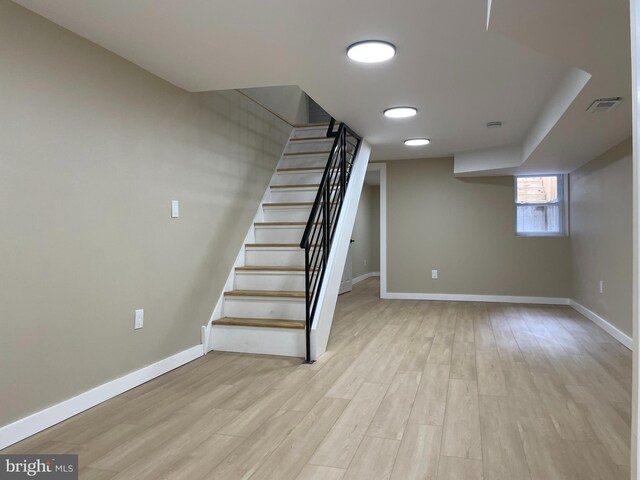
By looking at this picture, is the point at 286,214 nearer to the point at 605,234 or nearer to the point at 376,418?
the point at 376,418

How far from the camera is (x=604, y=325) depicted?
4.43 meters

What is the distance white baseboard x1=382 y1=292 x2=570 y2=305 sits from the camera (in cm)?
603

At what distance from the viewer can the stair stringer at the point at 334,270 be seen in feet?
11.2

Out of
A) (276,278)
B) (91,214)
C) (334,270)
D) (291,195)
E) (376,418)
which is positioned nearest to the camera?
(376,418)

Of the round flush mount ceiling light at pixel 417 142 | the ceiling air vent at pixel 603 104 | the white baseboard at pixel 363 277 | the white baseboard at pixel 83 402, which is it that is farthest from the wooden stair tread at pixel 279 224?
the white baseboard at pixel 363 277

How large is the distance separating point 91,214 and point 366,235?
23.7 feet

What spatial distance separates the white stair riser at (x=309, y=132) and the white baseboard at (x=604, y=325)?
3.63 m

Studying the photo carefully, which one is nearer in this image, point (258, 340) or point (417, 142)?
point (258, 340)

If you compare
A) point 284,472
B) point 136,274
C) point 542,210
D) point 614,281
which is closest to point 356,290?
point 542,210

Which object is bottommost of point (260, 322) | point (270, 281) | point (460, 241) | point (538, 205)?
point (260, 322)

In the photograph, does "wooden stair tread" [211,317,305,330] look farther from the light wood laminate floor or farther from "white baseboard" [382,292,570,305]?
"white baseboard" [382,292,570,305]

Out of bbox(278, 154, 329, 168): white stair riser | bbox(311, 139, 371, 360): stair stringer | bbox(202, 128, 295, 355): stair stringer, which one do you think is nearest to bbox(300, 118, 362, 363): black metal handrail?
bbox(311, 139, 371, 360): stair stringer

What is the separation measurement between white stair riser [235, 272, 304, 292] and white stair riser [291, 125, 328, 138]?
2.23 metres

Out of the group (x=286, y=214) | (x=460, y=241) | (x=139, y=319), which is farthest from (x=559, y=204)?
(x=139, y=319)
